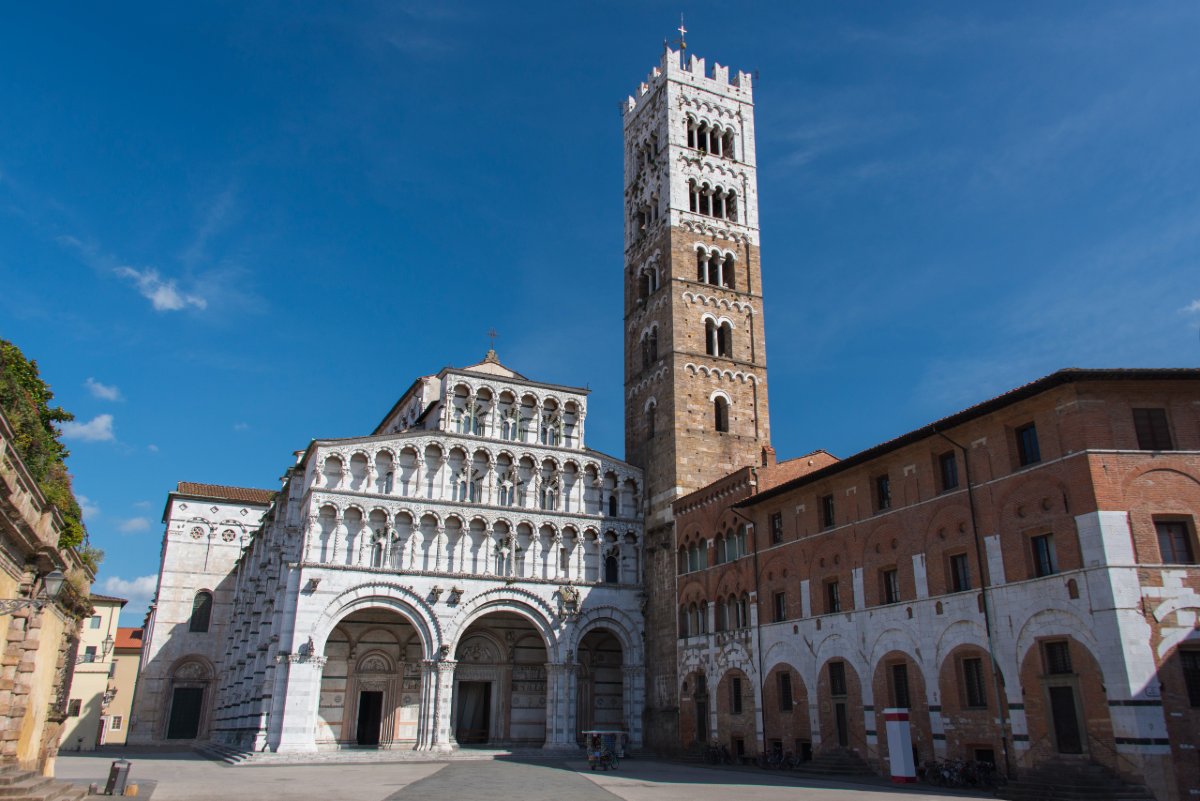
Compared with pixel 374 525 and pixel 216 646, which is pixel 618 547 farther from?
pixel 216 646

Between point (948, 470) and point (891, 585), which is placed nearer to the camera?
point (948, 470)

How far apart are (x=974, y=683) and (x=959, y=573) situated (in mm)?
2968

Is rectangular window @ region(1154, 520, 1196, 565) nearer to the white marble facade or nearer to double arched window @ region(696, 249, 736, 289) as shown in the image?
the white marble facade

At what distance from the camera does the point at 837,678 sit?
2944cm

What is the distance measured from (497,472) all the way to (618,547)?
696cm

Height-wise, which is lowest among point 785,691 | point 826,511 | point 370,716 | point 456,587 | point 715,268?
point 370,716

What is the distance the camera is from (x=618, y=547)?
43000 mm

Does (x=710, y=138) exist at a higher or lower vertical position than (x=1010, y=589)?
higher

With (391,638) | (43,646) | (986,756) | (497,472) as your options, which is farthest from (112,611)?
(986,756)

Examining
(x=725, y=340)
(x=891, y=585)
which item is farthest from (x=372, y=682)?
(x=891, y=585)

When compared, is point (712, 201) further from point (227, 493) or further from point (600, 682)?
point (227, 493)

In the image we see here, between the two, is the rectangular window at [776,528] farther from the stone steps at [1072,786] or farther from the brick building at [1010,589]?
the stone steps at [1072,786]

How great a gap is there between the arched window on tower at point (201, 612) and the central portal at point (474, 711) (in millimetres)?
25209

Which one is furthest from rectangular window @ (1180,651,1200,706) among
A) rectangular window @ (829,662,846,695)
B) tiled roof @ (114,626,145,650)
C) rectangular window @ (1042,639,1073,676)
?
tiled roof @ (114,626,145,650)
